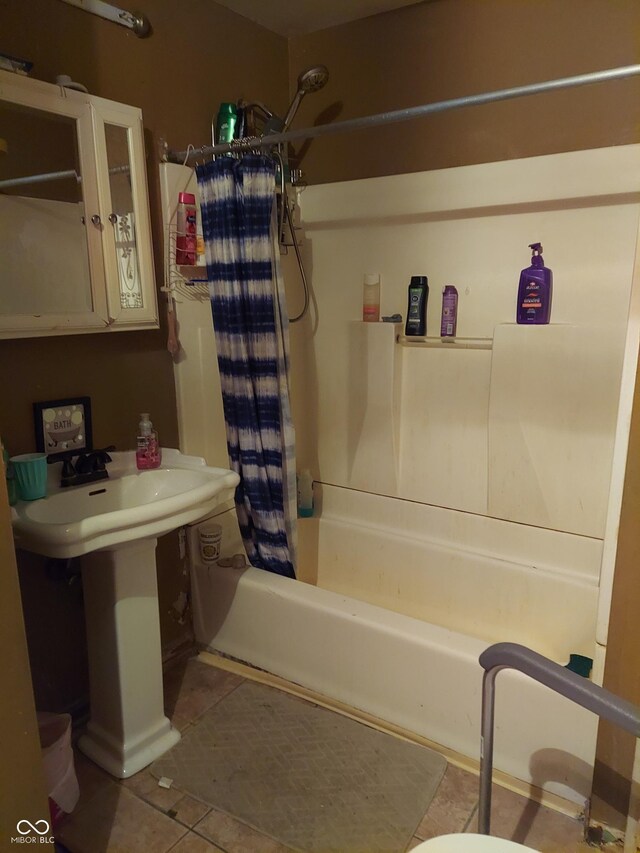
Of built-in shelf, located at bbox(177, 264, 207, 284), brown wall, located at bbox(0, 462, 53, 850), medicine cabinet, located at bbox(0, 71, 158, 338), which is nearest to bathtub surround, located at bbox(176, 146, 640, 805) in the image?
built-in shelf, located at bbox(177, 264, 207, 284)

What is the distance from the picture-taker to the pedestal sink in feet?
5.19

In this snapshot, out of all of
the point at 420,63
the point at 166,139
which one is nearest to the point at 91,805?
the point at 166,139

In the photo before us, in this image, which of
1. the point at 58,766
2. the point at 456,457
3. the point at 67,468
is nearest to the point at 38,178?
the point at 67,468

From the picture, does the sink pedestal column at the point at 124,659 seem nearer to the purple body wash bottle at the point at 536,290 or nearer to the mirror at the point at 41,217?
the mirror at the point at 41,217

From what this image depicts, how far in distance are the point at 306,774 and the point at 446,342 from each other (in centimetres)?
157

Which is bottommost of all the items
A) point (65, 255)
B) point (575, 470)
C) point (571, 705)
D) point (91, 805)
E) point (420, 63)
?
point (91, 805)

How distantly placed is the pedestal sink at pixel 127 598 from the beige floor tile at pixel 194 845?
0.29 meters

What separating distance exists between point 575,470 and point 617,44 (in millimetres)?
1406

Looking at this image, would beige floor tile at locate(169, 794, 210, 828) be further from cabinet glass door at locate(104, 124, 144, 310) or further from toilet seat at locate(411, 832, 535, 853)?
cabinet glass door at locate(104, 124, 144, 310)

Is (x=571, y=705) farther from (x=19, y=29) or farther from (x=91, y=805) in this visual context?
(x=19, y=29)

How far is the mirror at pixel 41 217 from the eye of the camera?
1.56 meters

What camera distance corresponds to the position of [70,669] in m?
1.89

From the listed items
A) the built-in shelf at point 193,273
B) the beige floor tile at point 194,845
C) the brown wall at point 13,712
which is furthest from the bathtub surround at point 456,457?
Result: the brown wall at point 13,712

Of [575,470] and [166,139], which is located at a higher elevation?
[166,139]
